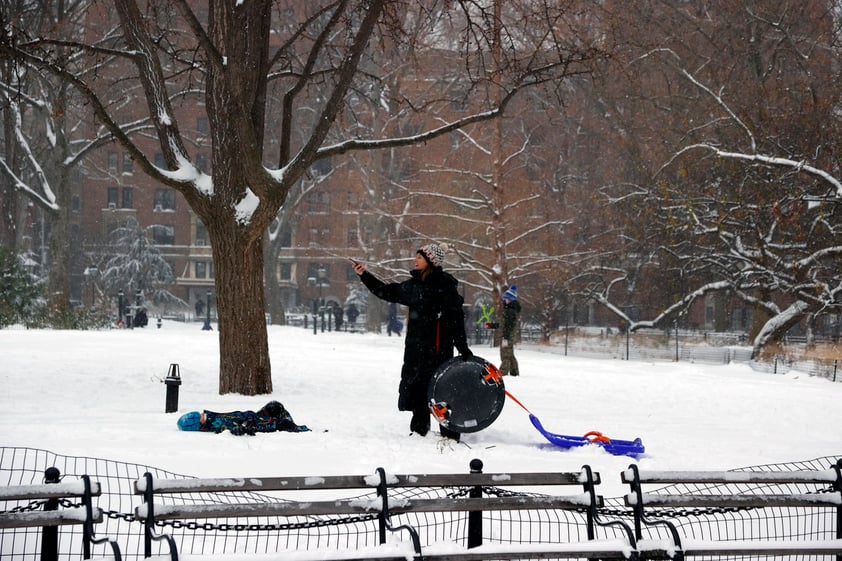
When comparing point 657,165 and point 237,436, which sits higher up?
point 657,165

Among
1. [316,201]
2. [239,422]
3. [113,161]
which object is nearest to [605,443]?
[239,422]

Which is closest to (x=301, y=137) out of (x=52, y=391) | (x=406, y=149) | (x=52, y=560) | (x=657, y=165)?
(x=406, y=149)

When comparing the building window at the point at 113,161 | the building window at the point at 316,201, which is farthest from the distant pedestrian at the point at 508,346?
the building window at the point at 113,161

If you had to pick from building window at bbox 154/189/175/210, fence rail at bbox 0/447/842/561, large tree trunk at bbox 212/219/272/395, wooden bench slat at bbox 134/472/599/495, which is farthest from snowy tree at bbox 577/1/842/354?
building window at bbox 154/189/175/210

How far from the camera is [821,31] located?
29.5m

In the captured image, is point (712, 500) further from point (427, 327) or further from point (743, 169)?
point (743, 169)

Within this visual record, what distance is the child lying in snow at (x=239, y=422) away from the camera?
9.73 meters

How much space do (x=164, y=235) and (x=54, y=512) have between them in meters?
76.1

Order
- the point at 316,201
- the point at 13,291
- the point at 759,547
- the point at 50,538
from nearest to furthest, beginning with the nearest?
the point at 50,538, the point at 759,547, the point at 13,291, the point at 316,201

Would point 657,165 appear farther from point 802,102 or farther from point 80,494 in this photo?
point 80,494

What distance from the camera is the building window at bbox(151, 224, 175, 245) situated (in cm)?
7769

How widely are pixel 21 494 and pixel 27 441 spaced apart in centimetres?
484

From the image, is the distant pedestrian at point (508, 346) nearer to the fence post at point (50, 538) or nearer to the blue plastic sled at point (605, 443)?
the blue plastic sled at point (605, 443)

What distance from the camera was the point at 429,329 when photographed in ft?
31.7
